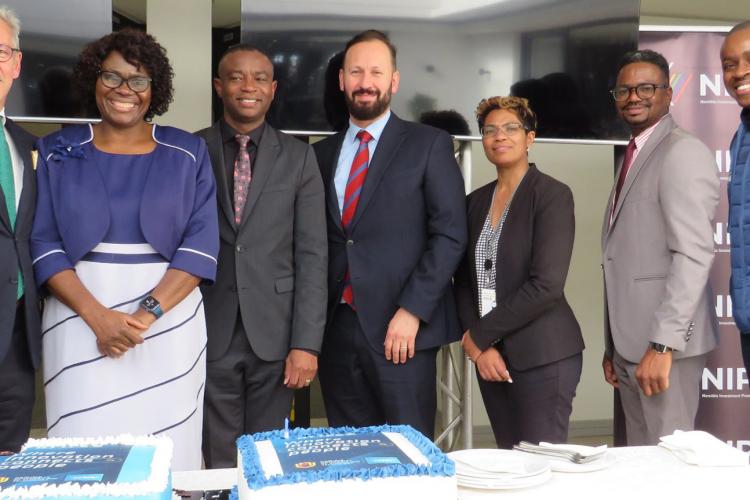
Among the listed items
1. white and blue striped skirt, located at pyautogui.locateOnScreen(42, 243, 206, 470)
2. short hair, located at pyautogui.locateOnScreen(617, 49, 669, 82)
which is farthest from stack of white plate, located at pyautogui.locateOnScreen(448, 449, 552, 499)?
short hair, located at pyautogui.locateOnScreen(617, 49, 669, 82)

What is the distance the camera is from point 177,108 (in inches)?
196

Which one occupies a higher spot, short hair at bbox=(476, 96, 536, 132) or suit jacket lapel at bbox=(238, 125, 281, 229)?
short hair at bbox=(476, 96, 536, 132)

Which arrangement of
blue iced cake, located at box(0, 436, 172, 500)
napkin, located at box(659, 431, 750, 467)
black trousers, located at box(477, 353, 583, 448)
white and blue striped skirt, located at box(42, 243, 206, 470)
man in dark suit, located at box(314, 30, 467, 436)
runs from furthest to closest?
man in dark suit, located at box(314, 30, 467, 436) → black trousers, located at box(477, 353, 583, 448) → white and blue striped skirt, located at box(42, 243, 206, 470) → napkin, located at box(659, 431, 750, 467) → blue iced cake, located at box(0, 436, 172, 500)

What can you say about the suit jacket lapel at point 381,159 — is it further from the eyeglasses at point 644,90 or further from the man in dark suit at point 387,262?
the eyeglasses at point 644,90

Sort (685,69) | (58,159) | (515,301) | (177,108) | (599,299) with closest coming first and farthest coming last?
(58,159) → (515,301) → (685,69) → (177,108) → (599,299)

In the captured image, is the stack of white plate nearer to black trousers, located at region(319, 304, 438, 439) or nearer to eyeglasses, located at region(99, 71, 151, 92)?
black trousers, located at region(319, 304, 438, 439)

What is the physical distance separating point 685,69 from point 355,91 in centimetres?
197

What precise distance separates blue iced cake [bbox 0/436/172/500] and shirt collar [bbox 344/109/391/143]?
191 centimetres

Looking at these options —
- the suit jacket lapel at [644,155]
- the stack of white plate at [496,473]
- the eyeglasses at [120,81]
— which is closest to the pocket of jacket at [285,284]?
the eyeglasses at [120,81]

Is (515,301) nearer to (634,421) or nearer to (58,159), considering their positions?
(634,421)

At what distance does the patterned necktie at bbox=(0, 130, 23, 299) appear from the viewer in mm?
2172

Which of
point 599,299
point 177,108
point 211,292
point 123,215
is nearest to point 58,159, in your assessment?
point 123,215

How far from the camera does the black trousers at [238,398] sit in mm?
2641

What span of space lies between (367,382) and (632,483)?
1.56 metres
